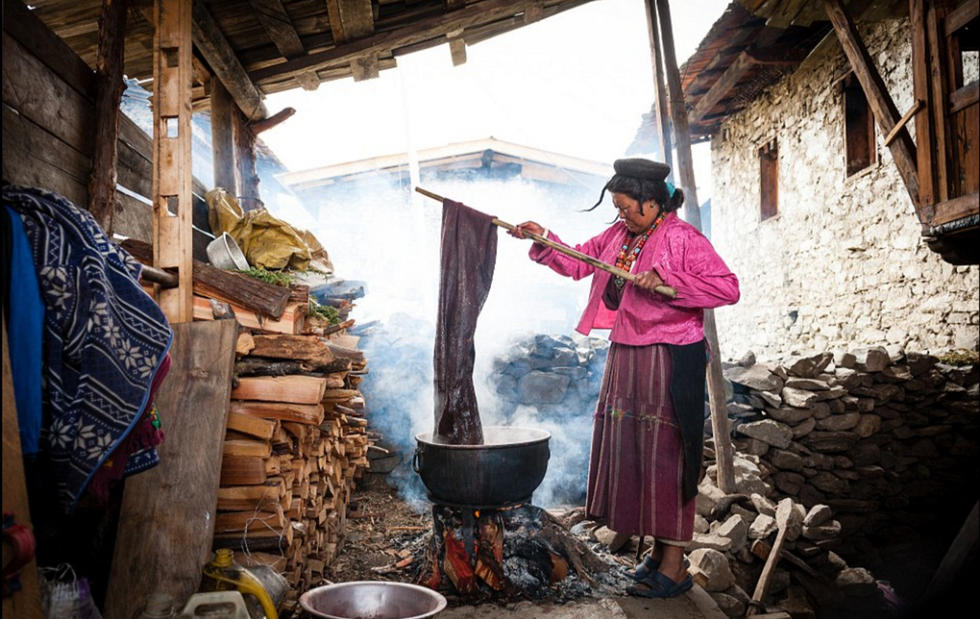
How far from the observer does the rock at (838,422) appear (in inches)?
262

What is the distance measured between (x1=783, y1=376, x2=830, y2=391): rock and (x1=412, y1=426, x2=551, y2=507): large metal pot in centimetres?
432

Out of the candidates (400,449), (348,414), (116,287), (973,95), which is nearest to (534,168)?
(400,449)

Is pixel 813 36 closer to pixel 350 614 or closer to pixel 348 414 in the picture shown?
pixel 348 414

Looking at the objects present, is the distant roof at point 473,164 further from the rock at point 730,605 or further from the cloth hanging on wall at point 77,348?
the cloth hanging on wall at point 77,348

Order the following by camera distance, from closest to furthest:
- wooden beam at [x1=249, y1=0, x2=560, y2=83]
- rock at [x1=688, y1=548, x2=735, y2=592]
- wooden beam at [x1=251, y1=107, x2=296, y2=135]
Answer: rock at [x1=688, y1=548, x2=735, y2=592] < wooden beam at [x1=249, y1=0, x2=560, y2=83] < wooden beam at [x1=251, y1=107, x2=296, y2=135]

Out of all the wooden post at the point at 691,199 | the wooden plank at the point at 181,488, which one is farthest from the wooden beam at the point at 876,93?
the wooden plank at the point at 181,488

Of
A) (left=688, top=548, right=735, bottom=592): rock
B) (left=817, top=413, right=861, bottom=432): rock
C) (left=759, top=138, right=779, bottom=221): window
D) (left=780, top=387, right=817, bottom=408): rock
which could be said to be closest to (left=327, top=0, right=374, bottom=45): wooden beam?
(left=688, top=548, right=735, bottom=592): rock

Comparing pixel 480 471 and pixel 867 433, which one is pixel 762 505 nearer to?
pixel 867 433

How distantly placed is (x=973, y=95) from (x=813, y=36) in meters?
5.80

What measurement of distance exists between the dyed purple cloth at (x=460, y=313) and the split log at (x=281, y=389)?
0.81 metres

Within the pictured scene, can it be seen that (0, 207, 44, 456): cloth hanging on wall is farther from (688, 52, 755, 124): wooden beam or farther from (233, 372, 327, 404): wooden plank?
(688, 52, 755, 124): wooden beam

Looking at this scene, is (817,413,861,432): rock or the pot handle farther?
(817,413,861,432): rock

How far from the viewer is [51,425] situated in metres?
1.83

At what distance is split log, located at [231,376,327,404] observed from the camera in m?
3.63
